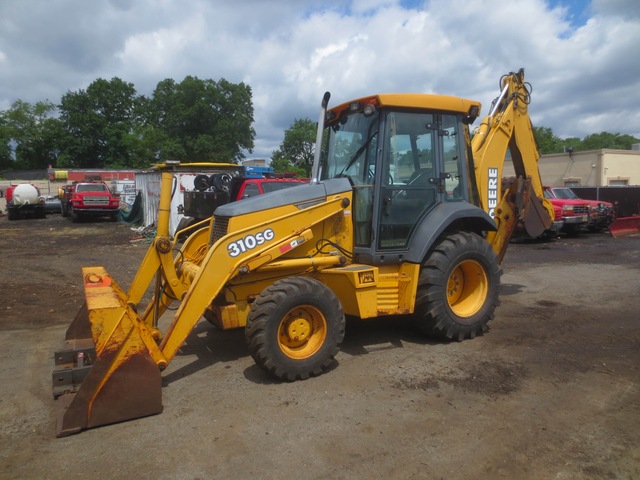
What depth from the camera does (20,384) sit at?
4.52 meters

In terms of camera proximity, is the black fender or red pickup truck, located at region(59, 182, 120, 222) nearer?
the black fender

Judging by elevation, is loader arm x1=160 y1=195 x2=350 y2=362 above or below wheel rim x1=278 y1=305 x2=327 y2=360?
above

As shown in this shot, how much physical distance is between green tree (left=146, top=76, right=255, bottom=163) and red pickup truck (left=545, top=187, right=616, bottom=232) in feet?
140

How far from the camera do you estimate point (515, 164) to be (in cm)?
746

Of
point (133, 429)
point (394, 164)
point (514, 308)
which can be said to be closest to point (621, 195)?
point (514, 308)

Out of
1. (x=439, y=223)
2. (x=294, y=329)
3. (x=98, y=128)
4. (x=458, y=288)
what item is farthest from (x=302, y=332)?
(x=98, y=128)

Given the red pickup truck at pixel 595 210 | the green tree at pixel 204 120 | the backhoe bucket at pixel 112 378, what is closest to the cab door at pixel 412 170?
the backhoe bucket at pixel 112 378

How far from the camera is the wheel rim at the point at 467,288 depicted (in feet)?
18.9

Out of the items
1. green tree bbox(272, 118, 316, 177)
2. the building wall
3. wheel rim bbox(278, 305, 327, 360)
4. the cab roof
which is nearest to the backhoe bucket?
wheel rim bbox(278, 305, 327, 360)

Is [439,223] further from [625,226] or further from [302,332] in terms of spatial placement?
[625,226]

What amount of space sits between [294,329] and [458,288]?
243cm

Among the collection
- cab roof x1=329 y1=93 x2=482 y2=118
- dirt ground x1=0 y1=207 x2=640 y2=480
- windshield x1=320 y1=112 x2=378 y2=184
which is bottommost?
dirt ground x1=0 y1=207 x2=640 y2=480

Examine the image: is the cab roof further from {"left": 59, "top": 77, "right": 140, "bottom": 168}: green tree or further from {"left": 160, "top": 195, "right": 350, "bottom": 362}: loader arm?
{"left": 59, "top": 77, "right": 140, "bottom": 168}: green tree

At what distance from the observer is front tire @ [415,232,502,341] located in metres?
5.32
